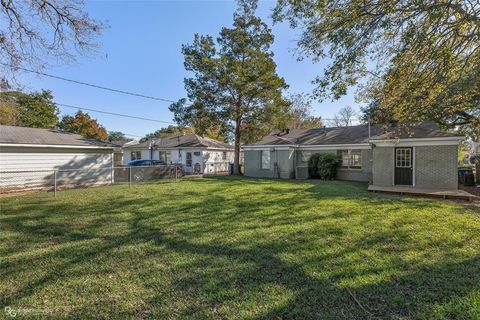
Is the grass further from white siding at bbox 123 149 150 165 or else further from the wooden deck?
white siding at bbox 123 149 150 165

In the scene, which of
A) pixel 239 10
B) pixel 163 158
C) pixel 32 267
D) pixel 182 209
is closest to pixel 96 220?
pixel 182 209

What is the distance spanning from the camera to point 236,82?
772 inches

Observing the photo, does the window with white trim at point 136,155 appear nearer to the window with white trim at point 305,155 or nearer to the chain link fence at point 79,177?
the chain link fence at point 79,177

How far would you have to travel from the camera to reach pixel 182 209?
26.6 ft

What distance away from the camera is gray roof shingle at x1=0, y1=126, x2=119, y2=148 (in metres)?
13.2

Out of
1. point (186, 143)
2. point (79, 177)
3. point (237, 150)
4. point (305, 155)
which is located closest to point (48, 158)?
point (79, 177)

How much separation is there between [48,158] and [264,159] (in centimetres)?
1383

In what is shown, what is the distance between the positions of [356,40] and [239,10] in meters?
17.1

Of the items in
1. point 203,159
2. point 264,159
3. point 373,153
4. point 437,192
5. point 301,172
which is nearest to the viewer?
point 437,192

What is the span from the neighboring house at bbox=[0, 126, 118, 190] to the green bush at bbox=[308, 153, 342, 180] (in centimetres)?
1327

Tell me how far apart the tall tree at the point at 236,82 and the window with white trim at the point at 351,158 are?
626 centimetres

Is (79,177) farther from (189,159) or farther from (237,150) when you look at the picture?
(237,150)

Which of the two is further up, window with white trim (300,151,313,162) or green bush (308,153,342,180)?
window with white trim (300,151,313,162)

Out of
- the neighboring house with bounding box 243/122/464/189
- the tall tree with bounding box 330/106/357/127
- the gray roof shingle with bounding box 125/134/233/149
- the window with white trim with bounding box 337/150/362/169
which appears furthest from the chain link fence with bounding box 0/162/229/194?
the tall tree with bounding box 330/106/357/127
